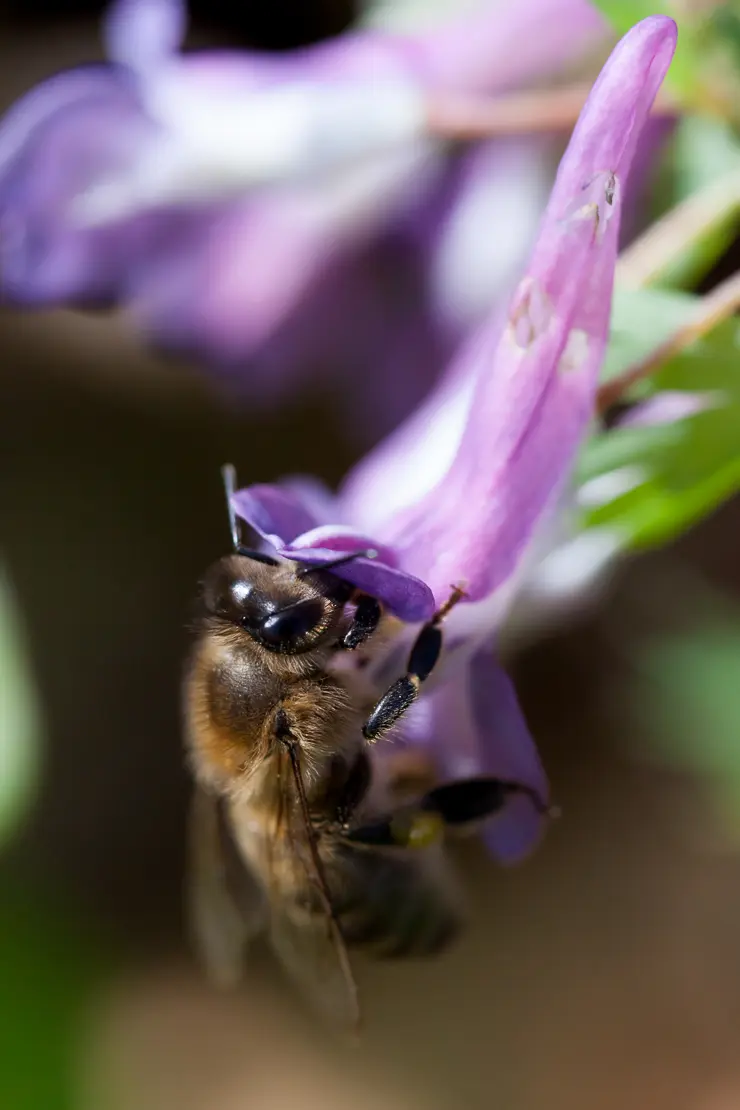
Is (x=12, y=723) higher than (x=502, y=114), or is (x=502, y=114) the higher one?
(x=502, y=114)

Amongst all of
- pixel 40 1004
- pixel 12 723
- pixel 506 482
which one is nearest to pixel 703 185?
pixel 506 482

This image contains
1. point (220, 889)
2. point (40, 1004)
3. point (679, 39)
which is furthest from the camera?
point (40, 1004)

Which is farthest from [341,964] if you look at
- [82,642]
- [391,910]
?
[82,642]

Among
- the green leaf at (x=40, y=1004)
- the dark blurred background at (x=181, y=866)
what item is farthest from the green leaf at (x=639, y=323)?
the green leaf at (x=40, y=1004)

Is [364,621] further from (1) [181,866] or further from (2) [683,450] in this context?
(1) [181,866]

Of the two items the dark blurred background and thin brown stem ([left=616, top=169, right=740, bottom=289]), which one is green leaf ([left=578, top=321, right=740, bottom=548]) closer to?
thin brown stem ([left=616, top=169, right=740, bottom=289])

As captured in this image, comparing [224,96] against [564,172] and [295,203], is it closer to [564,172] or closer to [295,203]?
[295,203]

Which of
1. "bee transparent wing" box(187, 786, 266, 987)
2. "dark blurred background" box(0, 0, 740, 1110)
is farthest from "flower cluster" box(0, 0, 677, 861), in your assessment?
"dark blurred background" box(0, 0, 740, 1110)
